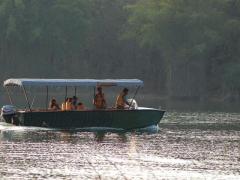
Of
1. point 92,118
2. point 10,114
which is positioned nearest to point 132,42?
point 10,114

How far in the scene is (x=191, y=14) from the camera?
7931 centimetres

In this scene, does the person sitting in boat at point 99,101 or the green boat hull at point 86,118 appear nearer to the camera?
the green boat hull at point 86,118

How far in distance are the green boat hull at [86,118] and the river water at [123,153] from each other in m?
0.41

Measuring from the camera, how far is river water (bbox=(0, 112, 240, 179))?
85.0ft

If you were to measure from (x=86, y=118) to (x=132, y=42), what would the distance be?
49.6 metres

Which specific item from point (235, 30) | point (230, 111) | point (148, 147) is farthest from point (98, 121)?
point (235, 30)

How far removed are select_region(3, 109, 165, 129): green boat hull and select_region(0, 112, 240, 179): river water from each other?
0.41 m

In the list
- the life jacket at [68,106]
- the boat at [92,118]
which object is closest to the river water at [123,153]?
the boat at [92,118]

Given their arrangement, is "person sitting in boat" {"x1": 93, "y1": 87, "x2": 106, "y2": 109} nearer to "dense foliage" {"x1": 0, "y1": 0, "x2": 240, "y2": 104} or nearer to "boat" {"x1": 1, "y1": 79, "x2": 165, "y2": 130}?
"boat" {"x1": 1, "y1": 79, "x2": 165, "y2": 130}

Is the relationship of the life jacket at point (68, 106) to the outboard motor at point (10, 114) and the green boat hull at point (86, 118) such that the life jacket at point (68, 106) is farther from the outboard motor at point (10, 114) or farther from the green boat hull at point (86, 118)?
the outboard motor at point (10, 114)

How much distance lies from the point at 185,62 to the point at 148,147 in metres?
48.5

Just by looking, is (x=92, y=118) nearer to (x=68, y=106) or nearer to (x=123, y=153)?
(x=68, y=106)

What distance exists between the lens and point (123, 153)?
3077cm

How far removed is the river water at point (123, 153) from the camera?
2591 centimetres
